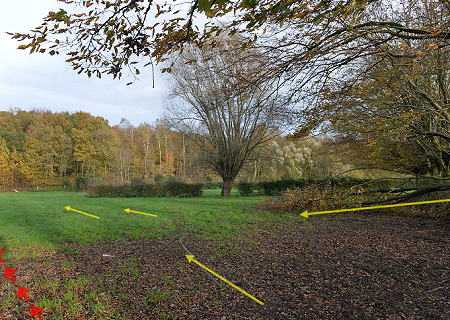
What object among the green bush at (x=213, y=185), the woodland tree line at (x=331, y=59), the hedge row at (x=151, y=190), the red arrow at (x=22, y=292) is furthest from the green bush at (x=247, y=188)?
the red arrow at (x=22, y=292)

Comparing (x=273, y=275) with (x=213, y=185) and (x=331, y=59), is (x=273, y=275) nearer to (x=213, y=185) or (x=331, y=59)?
(x=331, y=59)

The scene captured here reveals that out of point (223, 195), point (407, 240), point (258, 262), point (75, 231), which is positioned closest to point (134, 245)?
point (75, 231)

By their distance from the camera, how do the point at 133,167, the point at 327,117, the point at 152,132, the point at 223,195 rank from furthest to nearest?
the point at 152,132 → the point at 133,167 → the point at 223,195 → the point at 327,117

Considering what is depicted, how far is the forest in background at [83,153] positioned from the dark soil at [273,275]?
2348 cm

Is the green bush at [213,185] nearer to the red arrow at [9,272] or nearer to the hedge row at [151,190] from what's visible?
the hedge row at [151,190]

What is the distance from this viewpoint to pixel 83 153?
1325 inches

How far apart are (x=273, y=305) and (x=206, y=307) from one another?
80 centimetres

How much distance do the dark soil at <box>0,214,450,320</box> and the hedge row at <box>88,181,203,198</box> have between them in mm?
12688

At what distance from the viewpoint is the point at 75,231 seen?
6.69m

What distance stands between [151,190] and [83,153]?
20.1m

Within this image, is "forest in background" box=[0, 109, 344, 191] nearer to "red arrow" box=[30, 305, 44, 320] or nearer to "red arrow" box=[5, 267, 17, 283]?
"red arrow" box=[5, 267, 17, 283]

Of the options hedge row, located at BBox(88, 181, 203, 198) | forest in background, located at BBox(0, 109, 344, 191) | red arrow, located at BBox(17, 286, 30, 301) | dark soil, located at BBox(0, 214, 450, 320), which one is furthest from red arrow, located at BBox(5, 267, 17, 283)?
forest in background, located at BBox(0, 109, 344, 191)

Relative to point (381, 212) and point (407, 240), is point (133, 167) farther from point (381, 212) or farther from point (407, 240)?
point (407, 240)

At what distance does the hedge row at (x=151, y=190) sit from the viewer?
61.0 ft
